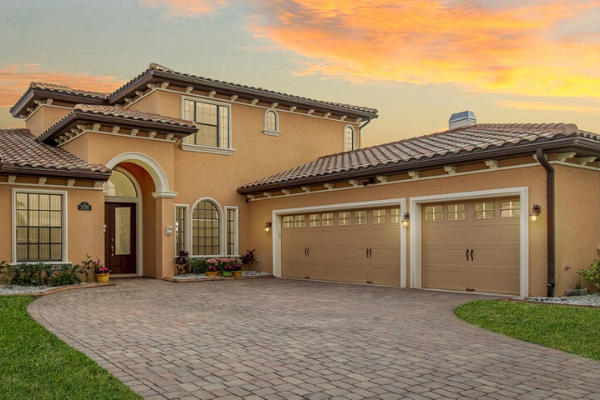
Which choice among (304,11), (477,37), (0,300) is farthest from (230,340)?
(477,37)

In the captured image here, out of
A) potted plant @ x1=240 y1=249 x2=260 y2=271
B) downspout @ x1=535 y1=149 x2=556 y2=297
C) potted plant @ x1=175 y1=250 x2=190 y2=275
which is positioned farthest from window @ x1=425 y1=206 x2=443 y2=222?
potted plant @ x1=175 y1=250 x2=190 y2=275

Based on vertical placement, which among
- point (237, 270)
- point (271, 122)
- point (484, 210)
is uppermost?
point (271, 122)

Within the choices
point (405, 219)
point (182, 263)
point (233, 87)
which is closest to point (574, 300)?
point (405, 219)

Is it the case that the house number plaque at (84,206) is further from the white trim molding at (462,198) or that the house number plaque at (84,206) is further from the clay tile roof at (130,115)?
Answer: the white trim molding at (462,198)

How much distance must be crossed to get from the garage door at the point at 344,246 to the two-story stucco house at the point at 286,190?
50 millimetres

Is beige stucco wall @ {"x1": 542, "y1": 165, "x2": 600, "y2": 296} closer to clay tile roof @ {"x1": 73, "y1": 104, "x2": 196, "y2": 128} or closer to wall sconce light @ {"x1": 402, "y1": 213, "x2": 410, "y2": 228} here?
wall sconce light @ {"x1": 402, "y1": 213, "x2": 410, "y2": 228}

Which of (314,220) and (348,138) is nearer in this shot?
(314,220)

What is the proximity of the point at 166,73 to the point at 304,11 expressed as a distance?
193 inches

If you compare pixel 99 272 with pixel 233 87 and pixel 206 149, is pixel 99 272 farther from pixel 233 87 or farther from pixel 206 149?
pixel 233 87

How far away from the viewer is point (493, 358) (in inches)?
250

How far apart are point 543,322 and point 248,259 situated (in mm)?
12084

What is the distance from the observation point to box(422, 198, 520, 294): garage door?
39.5 feet

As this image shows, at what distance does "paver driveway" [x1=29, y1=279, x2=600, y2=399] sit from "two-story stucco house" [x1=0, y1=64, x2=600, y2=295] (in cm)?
243

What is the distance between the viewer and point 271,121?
2075 centimetres
